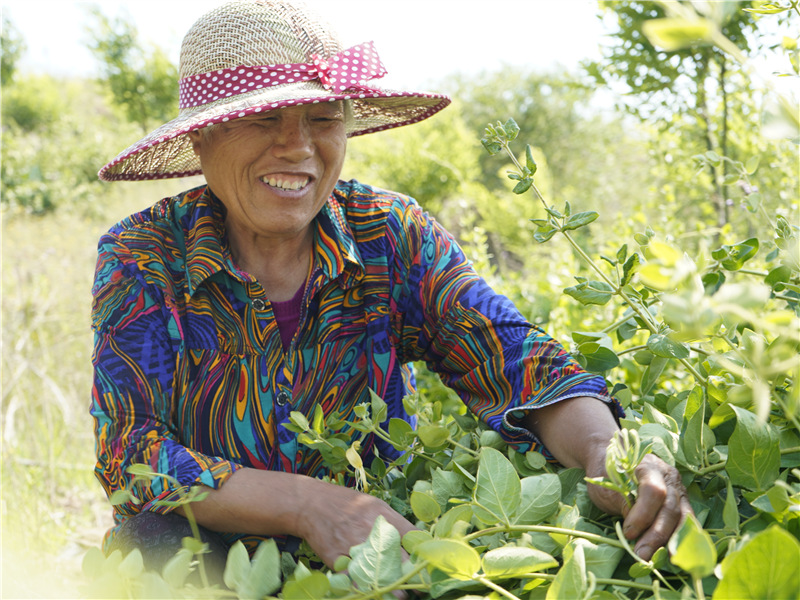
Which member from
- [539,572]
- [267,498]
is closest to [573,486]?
[539,572]

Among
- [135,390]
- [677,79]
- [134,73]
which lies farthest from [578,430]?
[134,73]

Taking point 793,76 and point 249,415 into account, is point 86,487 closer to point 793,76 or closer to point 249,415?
point 249,415

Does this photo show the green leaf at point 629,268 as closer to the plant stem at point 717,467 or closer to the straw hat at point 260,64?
the plant stem at point 717,467

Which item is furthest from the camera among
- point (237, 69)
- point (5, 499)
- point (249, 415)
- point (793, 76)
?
point (5, 499)

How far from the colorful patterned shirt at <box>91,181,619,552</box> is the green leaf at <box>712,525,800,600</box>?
31.4 inches

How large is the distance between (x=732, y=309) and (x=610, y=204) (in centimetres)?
996

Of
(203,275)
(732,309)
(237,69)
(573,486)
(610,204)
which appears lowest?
(610,204)

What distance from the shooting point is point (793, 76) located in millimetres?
733

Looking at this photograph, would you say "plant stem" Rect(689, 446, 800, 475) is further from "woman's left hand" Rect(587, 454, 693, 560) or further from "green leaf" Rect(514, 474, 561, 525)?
"green leaf" Rect(514, 474, 561, 525)

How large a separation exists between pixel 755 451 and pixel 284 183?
1.06 metres

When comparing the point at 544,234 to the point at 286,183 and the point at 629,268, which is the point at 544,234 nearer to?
the point at 629,268

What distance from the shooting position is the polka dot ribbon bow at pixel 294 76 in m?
1.41

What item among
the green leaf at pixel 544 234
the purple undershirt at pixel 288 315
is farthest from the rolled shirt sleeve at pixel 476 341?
the green leaf at pixel 544 234

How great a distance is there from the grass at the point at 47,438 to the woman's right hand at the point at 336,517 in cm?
39
